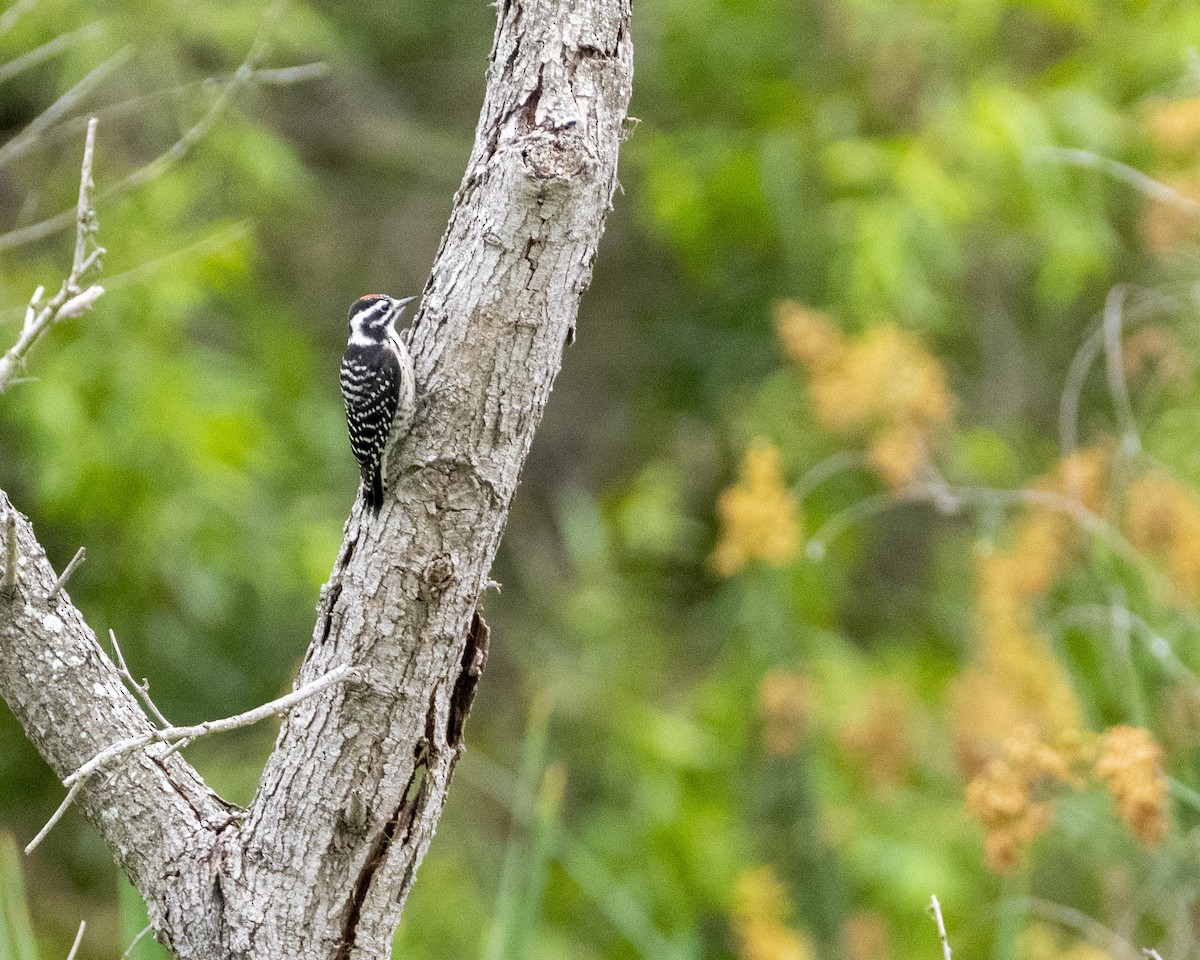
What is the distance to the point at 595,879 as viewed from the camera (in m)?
3.37

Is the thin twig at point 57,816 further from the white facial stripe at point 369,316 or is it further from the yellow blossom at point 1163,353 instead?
the yellow blossom at point 1163,353

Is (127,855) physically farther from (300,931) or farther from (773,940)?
(773,940)

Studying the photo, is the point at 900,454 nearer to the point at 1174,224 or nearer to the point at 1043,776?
the point at 1174,224

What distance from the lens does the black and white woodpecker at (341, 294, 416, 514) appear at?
2.12 m

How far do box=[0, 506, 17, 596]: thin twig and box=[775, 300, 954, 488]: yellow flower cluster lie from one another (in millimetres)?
2220

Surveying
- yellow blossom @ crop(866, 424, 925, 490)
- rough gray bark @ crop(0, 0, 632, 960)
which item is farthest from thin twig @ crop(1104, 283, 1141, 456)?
rough gray bark @ crop(0, 0, 632, 960)

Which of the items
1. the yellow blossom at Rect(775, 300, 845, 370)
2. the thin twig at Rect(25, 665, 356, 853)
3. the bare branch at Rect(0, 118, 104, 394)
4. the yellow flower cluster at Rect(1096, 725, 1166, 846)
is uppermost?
the yellow blossom at Rect(775, 300, 845, 370)

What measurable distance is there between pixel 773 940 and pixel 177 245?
2849mm

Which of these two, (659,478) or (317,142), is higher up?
(317,142)

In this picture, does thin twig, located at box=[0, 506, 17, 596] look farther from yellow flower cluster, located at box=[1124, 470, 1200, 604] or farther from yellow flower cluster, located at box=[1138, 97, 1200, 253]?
yellow flower cluster, located at box=[1138, 97, 1200, 253]

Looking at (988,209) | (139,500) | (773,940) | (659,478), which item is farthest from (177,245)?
(988,209)

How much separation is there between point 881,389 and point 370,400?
157cm

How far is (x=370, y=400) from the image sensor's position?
105 inches

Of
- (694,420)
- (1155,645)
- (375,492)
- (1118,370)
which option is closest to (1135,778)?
(1155,645)
